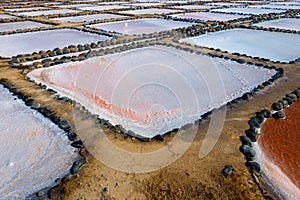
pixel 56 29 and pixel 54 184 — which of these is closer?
pixel 54 184

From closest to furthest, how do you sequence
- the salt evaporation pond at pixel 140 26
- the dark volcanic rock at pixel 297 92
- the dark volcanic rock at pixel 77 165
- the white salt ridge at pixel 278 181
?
the white salt ridge at pixel 278 181 → the dark volcanic rock at pixel 77 165 → the dark volcanic rock at pixel 297 92 → the salt evaporation pond at pixel 140 26

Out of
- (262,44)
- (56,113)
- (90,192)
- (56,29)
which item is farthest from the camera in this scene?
(56,29)

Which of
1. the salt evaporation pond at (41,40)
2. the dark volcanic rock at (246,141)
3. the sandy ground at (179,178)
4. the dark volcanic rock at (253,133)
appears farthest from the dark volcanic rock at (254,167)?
the salt evaporation pond at (41,40)

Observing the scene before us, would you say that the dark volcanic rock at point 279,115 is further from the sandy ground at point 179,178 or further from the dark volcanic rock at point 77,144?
→ the dark volcanic rock at point 77,144

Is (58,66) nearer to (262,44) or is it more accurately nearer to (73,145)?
(73,145)

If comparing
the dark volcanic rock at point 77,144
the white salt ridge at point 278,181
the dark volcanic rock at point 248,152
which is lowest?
the white salt ridge at point 278,181

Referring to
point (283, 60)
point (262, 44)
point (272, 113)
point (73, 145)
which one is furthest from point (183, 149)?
point (262, 44)
